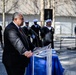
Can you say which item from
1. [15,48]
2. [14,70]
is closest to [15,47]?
[15,48]

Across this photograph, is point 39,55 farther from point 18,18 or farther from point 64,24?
point 64,24

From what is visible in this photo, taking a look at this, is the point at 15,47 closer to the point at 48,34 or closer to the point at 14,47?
the point at 14,47

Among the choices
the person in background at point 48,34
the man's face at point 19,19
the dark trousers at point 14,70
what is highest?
the man's face at point 19,19

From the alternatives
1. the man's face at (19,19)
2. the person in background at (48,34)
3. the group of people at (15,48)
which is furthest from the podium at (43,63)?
the person in background at (48,34)

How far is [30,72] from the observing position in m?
7.66

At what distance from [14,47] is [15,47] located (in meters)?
0.07

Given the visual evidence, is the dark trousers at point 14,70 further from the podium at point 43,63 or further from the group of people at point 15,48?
the podium at point 43,63

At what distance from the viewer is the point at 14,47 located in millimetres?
6227

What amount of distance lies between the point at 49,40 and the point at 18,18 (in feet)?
22.7

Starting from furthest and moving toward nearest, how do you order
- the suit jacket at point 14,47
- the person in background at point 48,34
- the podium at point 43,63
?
the person in background at point 48,34
the podium at point 43,63
the suit jacket at point 14,47

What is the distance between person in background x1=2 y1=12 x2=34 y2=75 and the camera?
6.14 m

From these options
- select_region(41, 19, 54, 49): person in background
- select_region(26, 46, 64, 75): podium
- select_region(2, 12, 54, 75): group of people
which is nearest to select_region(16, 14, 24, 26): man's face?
select_region(2, 12, 54, 75): group of people

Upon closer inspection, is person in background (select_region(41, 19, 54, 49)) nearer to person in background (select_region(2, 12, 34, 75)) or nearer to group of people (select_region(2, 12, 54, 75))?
group of people (select_region(2, 12, 54, 75))

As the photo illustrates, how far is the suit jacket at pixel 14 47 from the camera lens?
610 cm
